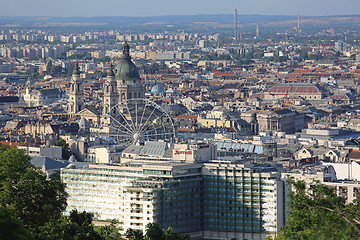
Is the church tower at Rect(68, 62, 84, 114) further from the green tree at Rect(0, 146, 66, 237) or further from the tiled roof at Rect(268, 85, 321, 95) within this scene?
the green tree at Rect(0, 146, 66, 237)

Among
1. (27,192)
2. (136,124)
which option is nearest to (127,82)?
(136,124)

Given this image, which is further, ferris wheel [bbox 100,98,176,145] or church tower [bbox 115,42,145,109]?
church tower [bbox 115,42,145,109]

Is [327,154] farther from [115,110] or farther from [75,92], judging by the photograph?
[75,92]

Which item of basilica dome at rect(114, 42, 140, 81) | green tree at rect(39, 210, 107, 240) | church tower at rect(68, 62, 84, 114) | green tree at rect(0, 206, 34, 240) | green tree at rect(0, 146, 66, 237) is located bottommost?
church tower at rect(68, 62, 84, 114)

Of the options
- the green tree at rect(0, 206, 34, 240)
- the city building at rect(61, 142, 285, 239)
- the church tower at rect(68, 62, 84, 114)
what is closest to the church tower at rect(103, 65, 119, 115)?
the church tower at rect(68, 62, 84, 114)

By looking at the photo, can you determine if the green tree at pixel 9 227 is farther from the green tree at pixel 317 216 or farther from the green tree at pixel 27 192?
the green tree at pixel 317 216

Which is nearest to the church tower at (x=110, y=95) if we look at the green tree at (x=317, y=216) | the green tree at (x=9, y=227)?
the green tree at (x=317, y=216)

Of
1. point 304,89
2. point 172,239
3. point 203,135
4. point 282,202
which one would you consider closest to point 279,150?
point 203,135
